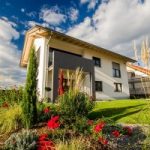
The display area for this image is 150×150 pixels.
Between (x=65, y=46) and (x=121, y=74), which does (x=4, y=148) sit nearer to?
(x=65, y=46)

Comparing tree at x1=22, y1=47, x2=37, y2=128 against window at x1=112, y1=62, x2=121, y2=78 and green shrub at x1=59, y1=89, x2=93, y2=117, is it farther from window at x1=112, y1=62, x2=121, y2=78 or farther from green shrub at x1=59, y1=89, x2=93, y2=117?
window at x1=112, y1=62, x2=121, y2=78

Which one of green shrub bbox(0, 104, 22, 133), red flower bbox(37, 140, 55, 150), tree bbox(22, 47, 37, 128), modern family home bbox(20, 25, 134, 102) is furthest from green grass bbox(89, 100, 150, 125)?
modern family home bbox(20, 25, 134, 102)

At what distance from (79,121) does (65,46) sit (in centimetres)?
1416

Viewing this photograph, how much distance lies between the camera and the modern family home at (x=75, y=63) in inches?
618

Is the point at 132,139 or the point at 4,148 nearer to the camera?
the point at 4,148

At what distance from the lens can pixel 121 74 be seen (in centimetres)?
2525

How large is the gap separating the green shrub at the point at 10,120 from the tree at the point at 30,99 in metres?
0.29

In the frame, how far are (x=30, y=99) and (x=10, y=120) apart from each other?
96 centimetres

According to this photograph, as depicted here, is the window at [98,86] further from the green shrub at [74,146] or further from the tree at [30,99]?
the green shrub at [74,146]

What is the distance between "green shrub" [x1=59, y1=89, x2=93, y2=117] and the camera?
7012 millimetres

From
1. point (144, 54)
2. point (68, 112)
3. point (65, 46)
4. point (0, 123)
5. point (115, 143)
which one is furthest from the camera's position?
point (65, 46)

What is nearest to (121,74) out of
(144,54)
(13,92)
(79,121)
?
(13,92)

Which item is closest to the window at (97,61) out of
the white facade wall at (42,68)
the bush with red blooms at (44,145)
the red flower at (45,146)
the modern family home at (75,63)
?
the modern family home at (75,63)

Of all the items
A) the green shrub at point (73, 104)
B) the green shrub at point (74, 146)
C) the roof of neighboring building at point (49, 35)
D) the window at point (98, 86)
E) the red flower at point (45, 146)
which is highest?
the roof of neighboring building at point (49, 35)
